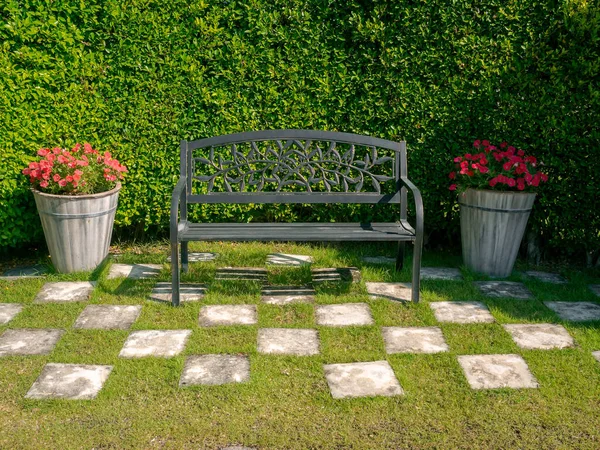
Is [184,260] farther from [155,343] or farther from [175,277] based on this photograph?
[155,343]

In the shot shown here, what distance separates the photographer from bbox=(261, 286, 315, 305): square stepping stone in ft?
15.9

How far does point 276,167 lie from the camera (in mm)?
5227

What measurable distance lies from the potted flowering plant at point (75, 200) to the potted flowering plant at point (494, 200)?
8.55 ft

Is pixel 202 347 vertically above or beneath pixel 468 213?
beneath

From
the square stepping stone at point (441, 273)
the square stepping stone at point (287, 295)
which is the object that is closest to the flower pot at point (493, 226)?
the square stepping stone at point (441, 273)

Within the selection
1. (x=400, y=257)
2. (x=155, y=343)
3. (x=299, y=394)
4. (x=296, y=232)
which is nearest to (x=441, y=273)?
(x=400, y=257)

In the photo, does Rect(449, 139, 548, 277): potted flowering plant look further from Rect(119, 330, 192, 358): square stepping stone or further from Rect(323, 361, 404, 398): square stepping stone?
Rect(119, 330, 192, 358): square stepping stone

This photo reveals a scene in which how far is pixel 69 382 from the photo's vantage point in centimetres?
369

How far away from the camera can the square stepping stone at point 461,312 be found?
15.0ft

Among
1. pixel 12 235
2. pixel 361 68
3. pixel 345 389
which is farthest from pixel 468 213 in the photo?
pixel 12 235

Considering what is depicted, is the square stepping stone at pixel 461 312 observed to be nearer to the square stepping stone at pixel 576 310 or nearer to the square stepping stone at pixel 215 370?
the square stepping stone at pixel 576 310

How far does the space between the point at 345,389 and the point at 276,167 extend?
2.07 m

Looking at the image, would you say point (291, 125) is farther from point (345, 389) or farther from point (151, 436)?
point (151, 436)

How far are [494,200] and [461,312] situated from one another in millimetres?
1012
